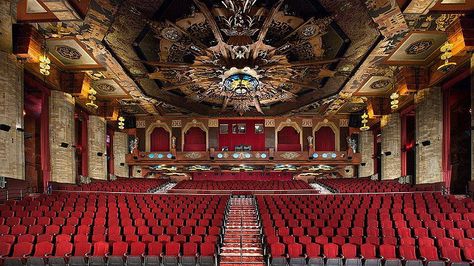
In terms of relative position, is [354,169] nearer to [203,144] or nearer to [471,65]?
[203,144]

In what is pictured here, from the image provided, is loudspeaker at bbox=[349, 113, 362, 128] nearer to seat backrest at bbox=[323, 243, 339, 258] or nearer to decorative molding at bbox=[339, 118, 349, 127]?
decorative molding at bbox=[339, 118, 349, 127]

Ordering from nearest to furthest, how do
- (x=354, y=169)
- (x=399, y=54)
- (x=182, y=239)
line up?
(x=182, y=239)
(x=399, y=54)
(x=354, y=169)

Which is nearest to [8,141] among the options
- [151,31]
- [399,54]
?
[151,31]

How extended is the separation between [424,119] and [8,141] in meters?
15.1

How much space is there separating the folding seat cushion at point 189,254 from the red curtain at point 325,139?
20.6 m

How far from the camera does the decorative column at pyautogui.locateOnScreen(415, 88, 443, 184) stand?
49.1 feet

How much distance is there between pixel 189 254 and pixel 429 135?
12.1 metres

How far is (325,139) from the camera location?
89.0 feet

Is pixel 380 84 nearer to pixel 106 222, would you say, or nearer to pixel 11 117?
pixel 106 222

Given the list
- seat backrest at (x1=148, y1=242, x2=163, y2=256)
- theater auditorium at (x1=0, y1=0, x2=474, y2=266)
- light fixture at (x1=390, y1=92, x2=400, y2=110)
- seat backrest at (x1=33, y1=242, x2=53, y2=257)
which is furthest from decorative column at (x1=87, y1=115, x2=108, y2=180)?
light fixture at (x1=390, y1=92, x2=400, y2=110)

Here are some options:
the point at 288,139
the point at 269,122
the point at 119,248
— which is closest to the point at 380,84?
the point at 288,139

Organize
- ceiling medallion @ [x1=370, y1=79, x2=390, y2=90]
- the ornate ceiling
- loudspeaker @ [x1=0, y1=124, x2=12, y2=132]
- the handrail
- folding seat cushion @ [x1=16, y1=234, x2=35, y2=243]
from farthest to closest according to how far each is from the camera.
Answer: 1. ceiling medallion @ [x1=370, y1=79, x2=390, y2=90]
2. the ornate ceiling
3. loudspeaker @ [x1=0, y1=124, x2=12, y2=132]
4. the handrail
5. folding seat cushion @ [x1=16, y1=234, x2=35, y2=243]

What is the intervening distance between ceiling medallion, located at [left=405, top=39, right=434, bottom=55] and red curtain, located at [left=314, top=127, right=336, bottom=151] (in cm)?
1348

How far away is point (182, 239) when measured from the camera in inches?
310
